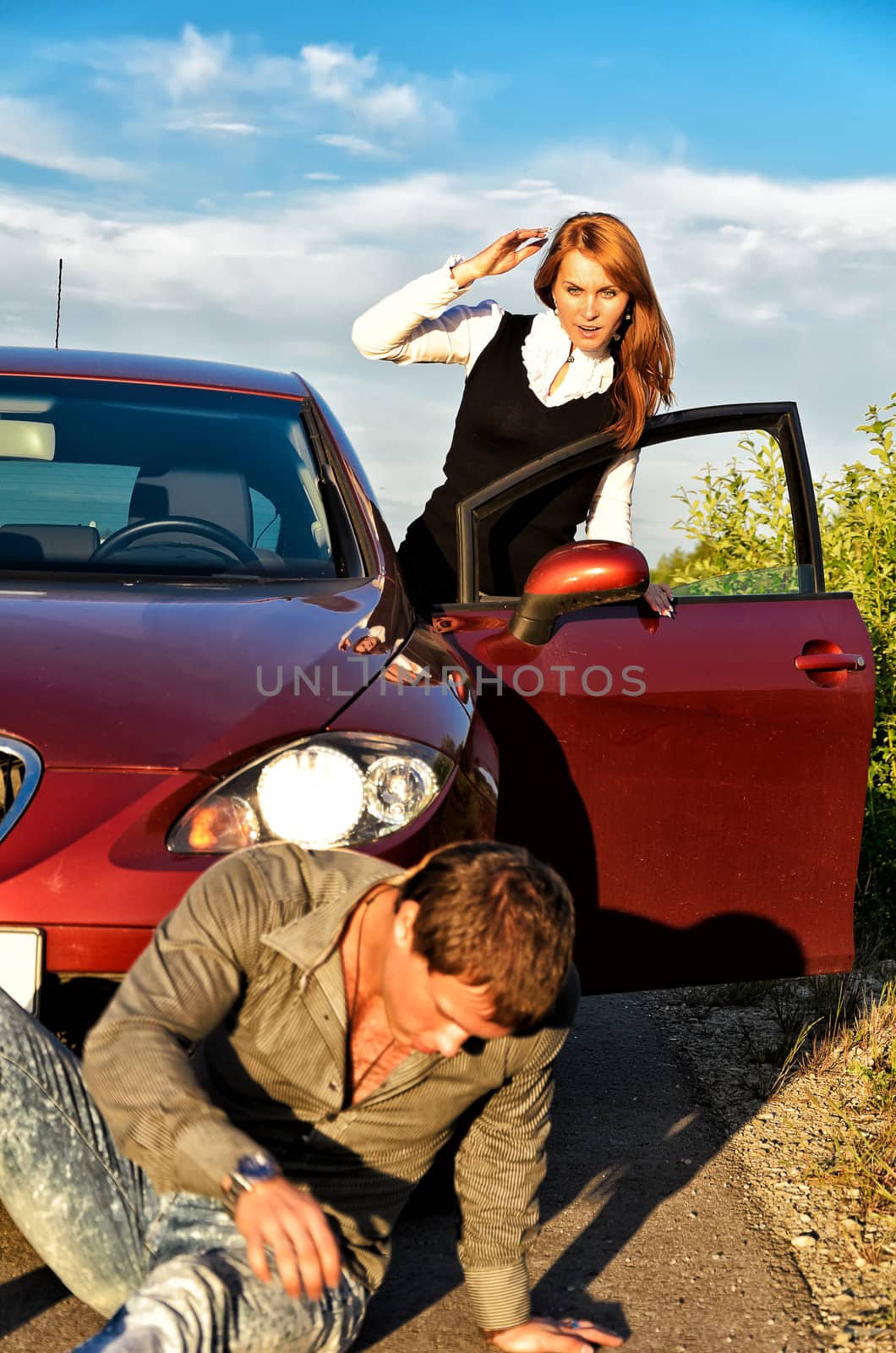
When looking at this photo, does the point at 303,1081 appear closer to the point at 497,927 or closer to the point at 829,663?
the point at 497,927

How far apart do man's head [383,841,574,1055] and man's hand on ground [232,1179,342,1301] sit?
13.1 inches

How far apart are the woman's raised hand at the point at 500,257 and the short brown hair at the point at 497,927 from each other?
2.27 metres

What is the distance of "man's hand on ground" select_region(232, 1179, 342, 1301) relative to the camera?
1960mm

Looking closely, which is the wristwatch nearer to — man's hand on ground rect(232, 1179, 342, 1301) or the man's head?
man's hand on ground rect(232, 1179, 342, 1301)

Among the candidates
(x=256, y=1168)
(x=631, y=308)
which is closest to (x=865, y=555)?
(x=631, y=308)

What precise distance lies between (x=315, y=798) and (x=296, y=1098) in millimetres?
571

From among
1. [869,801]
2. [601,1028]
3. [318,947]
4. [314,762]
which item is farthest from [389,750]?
[869,801]

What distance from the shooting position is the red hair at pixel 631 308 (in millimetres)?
4262

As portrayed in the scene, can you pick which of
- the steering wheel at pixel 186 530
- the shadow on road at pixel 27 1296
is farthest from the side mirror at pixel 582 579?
the shadow on road at pixel 27 1296

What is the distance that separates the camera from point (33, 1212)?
7.77 feet

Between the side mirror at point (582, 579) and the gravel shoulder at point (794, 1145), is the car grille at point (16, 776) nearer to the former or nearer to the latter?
the side mirror at point (582, 579)

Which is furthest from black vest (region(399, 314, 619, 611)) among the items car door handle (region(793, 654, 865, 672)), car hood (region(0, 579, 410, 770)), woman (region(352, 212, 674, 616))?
car hood (region(0, 579, 410, 770))

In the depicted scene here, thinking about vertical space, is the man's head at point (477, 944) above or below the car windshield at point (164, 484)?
below

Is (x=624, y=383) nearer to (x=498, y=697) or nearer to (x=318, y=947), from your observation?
(x=498, y=697)
